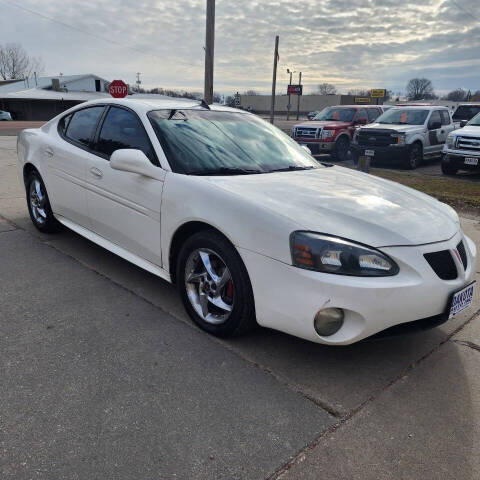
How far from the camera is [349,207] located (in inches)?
114

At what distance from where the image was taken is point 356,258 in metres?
2.54

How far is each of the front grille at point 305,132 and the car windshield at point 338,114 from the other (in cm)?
154

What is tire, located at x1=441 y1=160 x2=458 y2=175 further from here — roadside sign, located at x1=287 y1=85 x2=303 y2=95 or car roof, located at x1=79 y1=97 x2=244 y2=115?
roadside sign, located at x1=287 y1=85 x2=303 y2=95

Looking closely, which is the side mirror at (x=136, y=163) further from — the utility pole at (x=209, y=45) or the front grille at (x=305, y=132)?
the front grille at (x=305, y=132)

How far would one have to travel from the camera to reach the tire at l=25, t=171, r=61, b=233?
A: 5.05 meters

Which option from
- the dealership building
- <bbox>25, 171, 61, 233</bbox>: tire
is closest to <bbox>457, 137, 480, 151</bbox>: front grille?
<bbox>25, 171, 61, 233</bbox>: tire

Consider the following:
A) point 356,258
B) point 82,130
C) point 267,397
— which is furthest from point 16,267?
point 356,258

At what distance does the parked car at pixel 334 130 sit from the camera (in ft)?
47.3

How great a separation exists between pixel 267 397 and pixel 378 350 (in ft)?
3.21

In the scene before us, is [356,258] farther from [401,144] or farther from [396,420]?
[401,144]

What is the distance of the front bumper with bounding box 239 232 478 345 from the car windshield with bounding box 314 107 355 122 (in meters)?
13.7

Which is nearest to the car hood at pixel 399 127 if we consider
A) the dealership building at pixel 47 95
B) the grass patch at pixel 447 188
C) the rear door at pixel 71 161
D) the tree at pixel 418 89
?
the grass patch at pixel 447 188

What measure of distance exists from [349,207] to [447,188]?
7.65 m

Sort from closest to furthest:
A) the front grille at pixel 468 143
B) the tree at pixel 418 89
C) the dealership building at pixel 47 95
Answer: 1. the front grille at pixel 468 143
2. the dealership building at pixel 47 95
3. the tree at pixel 418 89
